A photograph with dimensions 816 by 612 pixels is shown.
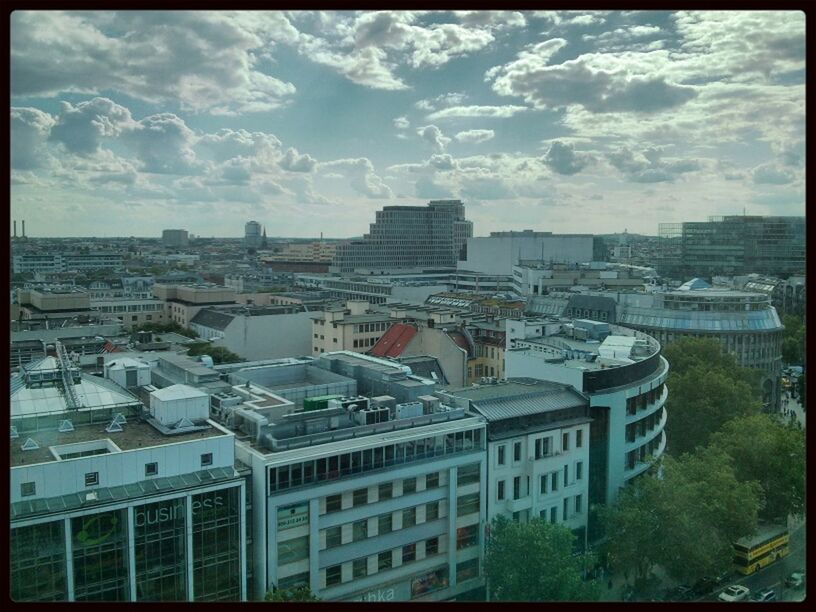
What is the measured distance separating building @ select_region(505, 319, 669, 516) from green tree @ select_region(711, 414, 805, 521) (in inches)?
33.0

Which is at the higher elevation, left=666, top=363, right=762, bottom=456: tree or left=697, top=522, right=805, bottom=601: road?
left=666, top=363, right=762, bottom=456: tree

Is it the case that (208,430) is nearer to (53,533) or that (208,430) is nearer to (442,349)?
(53,533)

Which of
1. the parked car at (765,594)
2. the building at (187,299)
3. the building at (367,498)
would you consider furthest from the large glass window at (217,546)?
the building at (187,299)

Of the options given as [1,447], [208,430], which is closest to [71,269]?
[208,430]

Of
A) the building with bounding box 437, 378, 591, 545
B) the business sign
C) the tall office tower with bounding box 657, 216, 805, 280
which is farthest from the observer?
the tall office tower with bounding box 657, 216, 805, 280

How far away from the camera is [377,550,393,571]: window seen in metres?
5.77

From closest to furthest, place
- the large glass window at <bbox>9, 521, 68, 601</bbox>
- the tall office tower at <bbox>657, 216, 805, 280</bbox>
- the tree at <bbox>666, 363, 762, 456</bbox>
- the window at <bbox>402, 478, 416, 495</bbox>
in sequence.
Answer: the large glass window at <bbox>9, 521, 68, 601</bbox> < the window at <bbox>402, 478, 416, 495</bbox> < the tree at <bbox>666, 363, 762, 456</bbox> < the tall office tower at <bbox>657, 216, 805, 280</bbox>

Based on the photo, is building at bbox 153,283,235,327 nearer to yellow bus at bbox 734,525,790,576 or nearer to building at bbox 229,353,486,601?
building at bbox 229,353,486,601

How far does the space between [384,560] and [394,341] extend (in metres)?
6.62

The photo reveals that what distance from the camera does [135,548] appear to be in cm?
458

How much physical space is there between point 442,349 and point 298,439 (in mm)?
6429

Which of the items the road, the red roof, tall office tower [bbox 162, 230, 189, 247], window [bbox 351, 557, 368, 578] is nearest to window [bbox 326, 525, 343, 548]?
window [bbox 351, 557, 368, 578]

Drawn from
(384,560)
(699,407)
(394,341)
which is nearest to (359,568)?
(384,560)

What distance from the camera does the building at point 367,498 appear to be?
5.27 m
